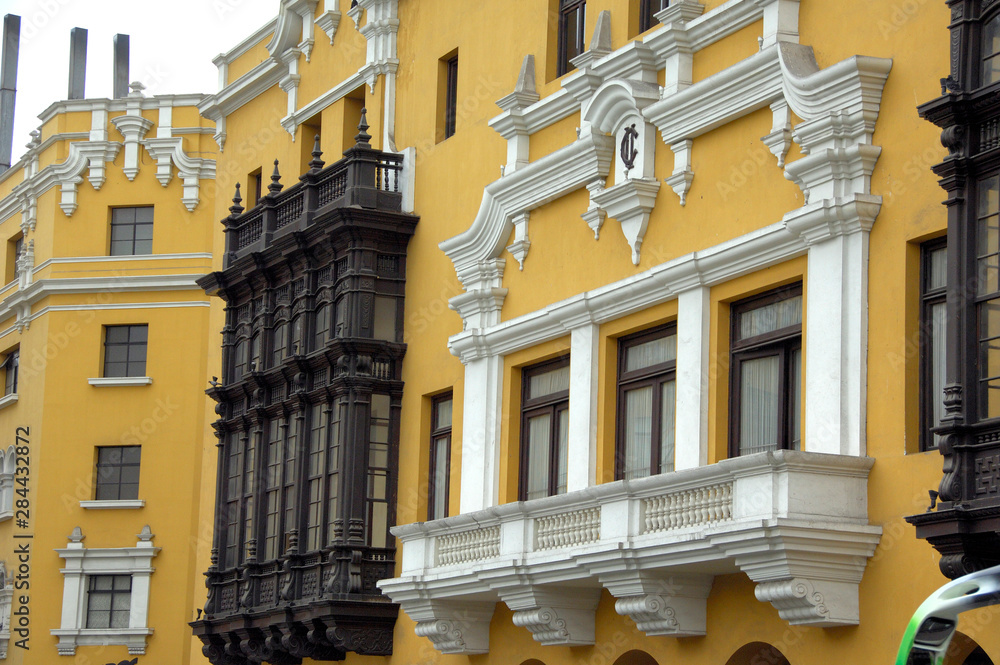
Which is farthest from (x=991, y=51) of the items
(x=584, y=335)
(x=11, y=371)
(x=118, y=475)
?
(x=11, y=371)

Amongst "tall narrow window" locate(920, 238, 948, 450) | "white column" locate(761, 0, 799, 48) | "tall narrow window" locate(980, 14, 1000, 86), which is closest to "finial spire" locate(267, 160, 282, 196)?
"white column" locate(761, 0, 799, 48)

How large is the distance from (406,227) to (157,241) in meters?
13.9

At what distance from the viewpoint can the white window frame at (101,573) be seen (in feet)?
124

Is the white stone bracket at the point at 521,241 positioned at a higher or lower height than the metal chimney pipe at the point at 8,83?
lower

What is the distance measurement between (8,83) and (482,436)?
98.2 ft

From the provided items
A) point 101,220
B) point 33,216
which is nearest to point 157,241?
point 101,220

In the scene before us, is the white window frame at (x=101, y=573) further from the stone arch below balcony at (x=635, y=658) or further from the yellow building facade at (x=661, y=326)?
the stone arch below balcony at (x=635, y=658)

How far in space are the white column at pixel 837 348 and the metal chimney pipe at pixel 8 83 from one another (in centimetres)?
3530

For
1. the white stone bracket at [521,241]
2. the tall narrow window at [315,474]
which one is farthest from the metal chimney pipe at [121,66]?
the white stone bracket at [521,241]

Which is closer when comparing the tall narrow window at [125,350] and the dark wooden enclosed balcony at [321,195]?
the dark wooden enclosed balcony at [321,195]

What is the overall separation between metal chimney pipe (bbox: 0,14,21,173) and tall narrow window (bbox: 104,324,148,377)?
36.9ft

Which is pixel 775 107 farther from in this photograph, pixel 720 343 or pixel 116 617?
pixel 116 617

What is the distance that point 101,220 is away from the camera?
40250mm

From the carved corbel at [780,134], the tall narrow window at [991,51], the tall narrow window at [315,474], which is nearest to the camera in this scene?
the tall narrow window at [991,51]
